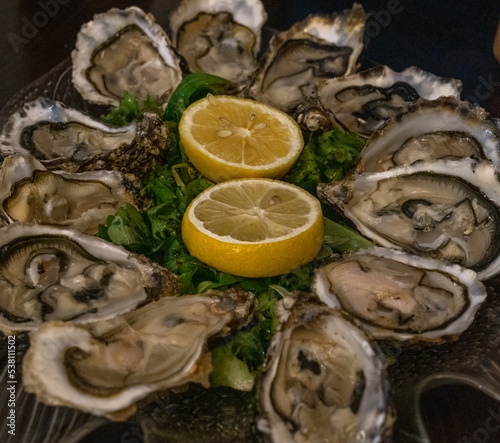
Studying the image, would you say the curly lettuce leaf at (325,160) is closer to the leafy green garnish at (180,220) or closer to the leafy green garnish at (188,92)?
the leafy green garnish at (180,220)

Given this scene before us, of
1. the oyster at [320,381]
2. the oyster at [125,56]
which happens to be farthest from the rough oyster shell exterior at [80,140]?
the oyster at [320,381]

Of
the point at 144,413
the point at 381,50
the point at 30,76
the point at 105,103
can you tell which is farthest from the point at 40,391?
the point at 381,50

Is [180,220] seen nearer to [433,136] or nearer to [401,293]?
[401,293]

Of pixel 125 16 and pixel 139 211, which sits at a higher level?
pixel 125 16

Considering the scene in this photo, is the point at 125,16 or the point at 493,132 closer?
the point at 493,132

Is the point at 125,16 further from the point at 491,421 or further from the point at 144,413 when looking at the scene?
the point at 491,421

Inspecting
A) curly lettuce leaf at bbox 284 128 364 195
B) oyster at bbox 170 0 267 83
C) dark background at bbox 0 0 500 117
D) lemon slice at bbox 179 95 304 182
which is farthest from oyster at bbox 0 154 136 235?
dark background at bbox 0 0 500 117

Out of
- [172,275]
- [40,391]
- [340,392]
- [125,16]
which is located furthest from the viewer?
[125,16]
